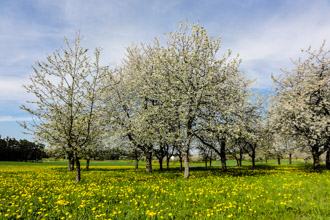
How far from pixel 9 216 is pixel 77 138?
332 inches

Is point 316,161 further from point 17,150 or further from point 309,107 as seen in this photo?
point 17,150

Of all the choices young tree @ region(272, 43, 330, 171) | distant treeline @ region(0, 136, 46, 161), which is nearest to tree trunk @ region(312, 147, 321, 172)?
young tree @ region(272, 43, 330, 171)

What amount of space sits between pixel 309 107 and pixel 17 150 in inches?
6104

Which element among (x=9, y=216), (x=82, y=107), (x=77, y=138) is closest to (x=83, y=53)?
(x=82, y=107)

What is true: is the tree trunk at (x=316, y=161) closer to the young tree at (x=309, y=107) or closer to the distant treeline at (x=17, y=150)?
the young tree at (x=309, y=107)

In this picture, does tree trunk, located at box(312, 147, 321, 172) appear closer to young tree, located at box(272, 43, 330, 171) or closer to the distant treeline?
young tree, located at box(272, 43, 330, 171)

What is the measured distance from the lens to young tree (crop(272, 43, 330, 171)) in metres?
21.6

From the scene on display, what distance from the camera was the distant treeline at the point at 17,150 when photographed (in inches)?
4851

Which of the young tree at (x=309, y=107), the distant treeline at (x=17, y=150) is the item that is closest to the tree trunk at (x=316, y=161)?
the young tree at (x=309, y=107)

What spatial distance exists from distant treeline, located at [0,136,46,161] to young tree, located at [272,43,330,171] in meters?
138

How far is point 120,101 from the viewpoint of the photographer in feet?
82.1

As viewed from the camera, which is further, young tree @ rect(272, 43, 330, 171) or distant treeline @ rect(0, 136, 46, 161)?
distant treeline @ rect(0, 136, 46, 161)

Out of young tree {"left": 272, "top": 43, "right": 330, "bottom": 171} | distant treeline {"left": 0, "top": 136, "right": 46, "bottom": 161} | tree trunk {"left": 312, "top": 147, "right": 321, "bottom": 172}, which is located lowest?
distant treeline {"left": 0, "top": 136, "right": 46, "bottom": 161}

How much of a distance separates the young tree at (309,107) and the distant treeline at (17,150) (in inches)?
5416
